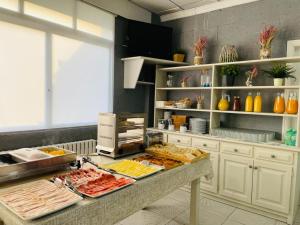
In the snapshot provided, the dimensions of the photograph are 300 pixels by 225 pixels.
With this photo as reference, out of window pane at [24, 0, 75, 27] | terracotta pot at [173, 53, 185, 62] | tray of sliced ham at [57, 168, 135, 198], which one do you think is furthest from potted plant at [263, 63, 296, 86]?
window pane at [24, 0, 75, 27]

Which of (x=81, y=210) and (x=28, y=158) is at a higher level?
(x=28, y=158)

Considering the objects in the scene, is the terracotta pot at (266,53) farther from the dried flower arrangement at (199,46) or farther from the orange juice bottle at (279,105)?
the dried flower arrangement at (199,46)

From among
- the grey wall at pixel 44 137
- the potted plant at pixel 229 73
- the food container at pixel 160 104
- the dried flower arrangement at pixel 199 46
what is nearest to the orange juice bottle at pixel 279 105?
the potted plant at pixel 229 73

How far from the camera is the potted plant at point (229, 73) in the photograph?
3.14 meters

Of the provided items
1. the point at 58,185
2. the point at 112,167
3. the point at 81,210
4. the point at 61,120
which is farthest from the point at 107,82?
the point at 81,210

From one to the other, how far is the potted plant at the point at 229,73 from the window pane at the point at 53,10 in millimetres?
2243

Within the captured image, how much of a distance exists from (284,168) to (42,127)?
9.79 feet

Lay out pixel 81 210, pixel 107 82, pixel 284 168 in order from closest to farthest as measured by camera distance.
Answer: pixel 81 210, pixel 284 168, pixel 107 82

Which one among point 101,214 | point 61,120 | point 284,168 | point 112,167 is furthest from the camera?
point 61,120

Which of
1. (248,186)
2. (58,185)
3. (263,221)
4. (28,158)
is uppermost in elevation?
(28,158)

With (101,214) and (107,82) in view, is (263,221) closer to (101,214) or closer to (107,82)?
(101,214)

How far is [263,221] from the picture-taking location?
8.67 ft

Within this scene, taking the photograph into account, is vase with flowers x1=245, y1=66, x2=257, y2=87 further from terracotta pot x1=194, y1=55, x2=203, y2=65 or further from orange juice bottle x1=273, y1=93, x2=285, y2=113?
terracotta pot x1=194, y1=55, x2=203, y2=65

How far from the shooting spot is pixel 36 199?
1.21m
